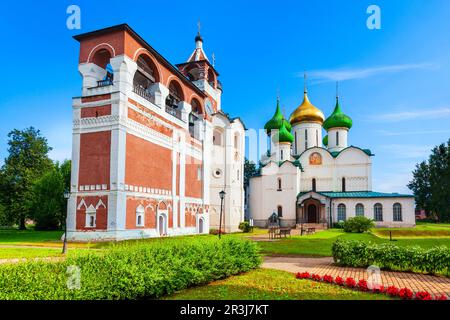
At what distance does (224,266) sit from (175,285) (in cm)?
221

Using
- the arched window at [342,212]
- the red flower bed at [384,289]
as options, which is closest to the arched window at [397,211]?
the arched window at [342,212]

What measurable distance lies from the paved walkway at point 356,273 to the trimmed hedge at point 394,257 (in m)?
0.30

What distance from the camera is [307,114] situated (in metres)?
47.0

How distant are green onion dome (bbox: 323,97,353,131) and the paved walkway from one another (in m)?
33.2

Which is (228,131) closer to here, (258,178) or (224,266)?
(258,178)

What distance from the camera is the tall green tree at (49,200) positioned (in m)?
37.7

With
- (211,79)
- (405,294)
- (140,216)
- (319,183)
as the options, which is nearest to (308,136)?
(319,183)

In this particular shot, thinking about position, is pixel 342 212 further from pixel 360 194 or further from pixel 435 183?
pixel 435 183

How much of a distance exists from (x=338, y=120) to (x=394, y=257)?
35528mm

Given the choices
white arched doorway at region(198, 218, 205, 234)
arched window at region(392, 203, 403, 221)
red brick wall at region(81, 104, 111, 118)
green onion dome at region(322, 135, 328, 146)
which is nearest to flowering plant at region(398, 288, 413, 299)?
red brick wall at region(81, 104, 111, 118)

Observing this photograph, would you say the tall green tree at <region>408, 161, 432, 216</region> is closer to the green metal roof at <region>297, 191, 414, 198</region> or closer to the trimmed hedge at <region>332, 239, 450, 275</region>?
the green metal roof at <region>297, 191, 414, 198</region>

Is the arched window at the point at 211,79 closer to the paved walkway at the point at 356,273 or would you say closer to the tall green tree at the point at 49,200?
the tall green tree at the point at 49,200

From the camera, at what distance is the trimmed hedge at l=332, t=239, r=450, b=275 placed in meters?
10.3
